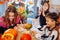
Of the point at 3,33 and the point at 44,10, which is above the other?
the point at 44,10

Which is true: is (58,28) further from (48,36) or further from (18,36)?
(18,36)

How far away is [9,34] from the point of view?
1.10 meters

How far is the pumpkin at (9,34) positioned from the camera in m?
1.10

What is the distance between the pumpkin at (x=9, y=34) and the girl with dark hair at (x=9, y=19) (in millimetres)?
24

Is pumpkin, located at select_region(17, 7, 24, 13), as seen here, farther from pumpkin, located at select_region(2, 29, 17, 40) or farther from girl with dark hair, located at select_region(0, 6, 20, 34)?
pumpkin, located at select_region(2, 29, 17, 40)

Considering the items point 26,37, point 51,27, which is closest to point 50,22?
point 51,27

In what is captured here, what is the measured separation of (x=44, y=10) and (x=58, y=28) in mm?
149

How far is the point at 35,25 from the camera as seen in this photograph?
43.5 inches

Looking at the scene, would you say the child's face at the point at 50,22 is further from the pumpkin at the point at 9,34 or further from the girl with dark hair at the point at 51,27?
the pumpkin at the point at 9,34

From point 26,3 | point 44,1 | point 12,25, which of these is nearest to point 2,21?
point 12,25

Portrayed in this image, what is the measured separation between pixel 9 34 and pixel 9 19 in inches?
3.8

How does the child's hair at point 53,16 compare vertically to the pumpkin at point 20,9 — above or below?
below

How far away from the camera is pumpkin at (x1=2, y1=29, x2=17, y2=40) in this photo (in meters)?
1.10

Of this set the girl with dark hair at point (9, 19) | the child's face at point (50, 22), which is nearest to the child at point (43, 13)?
the child's face at point (50, 22)
